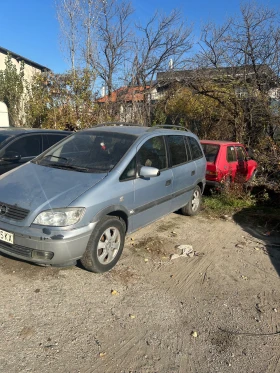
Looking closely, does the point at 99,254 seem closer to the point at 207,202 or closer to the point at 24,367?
the point at 24,367

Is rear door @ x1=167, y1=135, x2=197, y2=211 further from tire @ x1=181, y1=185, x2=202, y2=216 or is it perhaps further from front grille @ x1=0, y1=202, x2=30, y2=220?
front grille @ x1=0, y1=202, x2=30, y2=220

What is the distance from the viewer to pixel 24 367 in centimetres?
227

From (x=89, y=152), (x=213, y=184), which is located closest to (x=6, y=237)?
(x=89, y=152)

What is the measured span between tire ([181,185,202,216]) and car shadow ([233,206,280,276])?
0.82m

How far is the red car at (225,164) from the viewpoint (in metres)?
7.29

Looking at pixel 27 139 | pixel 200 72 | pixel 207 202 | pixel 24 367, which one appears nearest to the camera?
pixel 24 367

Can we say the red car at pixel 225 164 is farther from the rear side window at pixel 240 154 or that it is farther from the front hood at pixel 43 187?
the front hood at pixel 43 187

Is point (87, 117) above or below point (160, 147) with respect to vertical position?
above

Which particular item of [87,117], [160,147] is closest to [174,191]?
[160,147]

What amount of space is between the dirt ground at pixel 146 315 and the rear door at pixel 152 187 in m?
0.56

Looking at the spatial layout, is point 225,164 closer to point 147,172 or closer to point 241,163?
point 241,163

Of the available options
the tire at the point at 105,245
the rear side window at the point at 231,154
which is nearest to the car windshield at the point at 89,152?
the tire at the point at 105,245

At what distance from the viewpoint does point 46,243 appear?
305 cm

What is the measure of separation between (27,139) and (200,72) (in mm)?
8275
